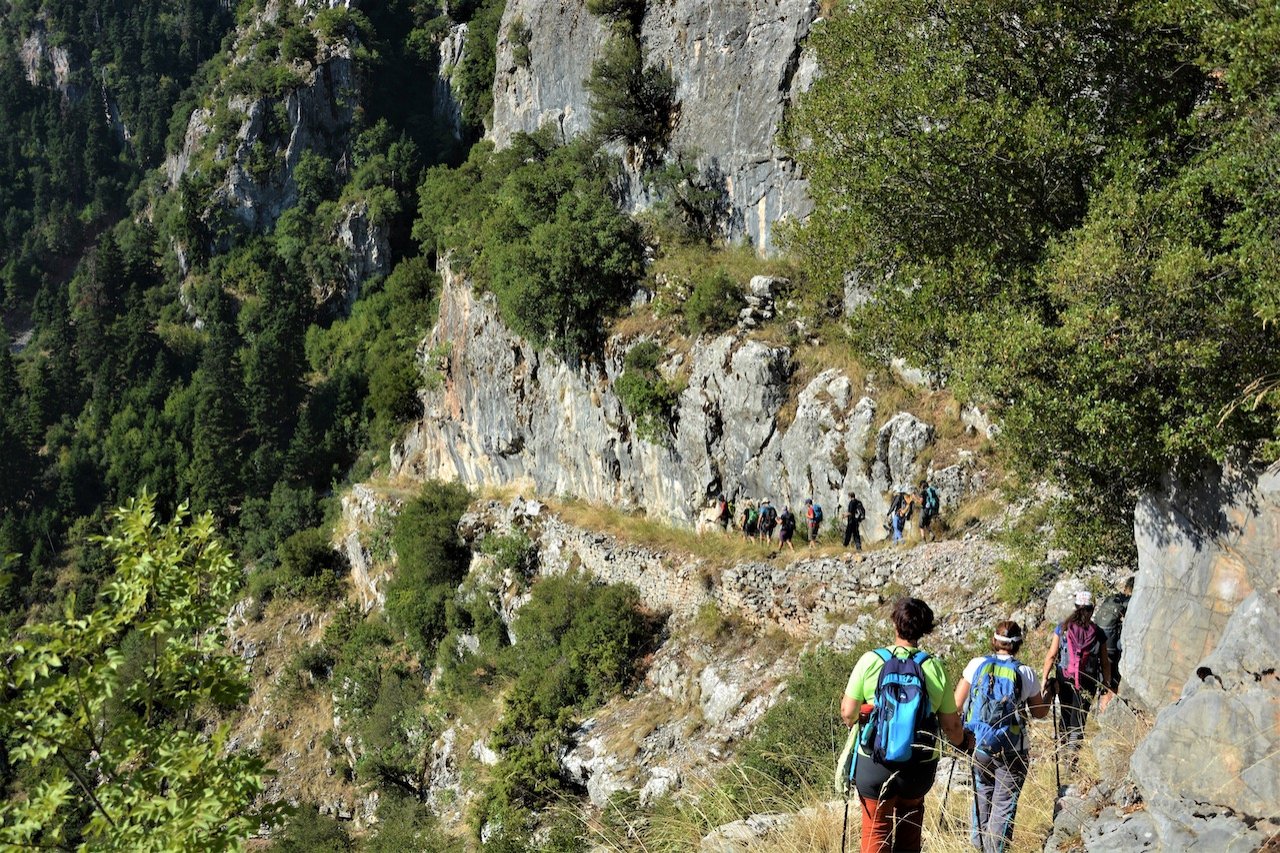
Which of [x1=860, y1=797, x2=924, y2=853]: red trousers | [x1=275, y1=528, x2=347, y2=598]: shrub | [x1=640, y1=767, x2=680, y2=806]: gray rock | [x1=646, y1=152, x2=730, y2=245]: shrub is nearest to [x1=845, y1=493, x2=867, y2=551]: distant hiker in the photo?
[x1=640, y1=767, x2=680, y2=806]: gray rock

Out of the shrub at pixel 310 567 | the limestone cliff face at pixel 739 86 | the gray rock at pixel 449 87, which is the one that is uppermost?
the gray rock at pixel 449 87

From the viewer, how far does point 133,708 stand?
7113mm

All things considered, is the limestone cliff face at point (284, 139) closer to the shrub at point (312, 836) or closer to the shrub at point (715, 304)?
the shrub at point (312, 836)

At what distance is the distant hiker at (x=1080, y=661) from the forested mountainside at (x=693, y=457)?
60 cm

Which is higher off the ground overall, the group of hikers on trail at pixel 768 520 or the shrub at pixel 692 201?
the shrub at pixel 692 201

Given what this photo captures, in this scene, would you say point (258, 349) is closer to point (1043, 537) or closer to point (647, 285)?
point (647, 285)

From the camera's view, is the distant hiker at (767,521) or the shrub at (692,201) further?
the shrub at (692,201)

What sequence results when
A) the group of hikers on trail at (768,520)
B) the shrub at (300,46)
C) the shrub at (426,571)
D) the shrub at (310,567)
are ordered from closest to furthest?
the group of hikers on trail at (768,520), the shrub at (426,571), the shrub at (310,567), the shrub at (300,46)

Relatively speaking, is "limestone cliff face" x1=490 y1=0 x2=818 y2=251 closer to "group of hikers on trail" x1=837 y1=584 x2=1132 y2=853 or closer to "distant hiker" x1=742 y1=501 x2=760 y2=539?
"distant hiker" x1=742 y1=501 x2=760 y2=539

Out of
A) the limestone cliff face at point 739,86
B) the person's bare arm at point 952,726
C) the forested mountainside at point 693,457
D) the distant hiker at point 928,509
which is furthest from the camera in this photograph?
the limestone cliff face at point 739,86

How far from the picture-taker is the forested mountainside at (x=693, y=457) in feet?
22.5

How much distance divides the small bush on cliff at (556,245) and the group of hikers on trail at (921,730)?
22.1 meters

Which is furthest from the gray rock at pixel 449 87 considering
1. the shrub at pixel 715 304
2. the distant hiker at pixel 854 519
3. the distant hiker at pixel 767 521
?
the distant hiker at pixel 854 519

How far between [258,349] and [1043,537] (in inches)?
2304
